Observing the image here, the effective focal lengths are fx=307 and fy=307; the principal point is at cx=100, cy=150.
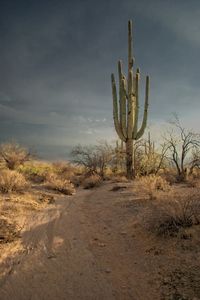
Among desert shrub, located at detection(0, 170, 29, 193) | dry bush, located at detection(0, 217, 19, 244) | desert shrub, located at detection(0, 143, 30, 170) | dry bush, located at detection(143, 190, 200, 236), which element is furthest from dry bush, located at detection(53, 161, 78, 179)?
dry bush, located at detection(143, 190, 200, 236)

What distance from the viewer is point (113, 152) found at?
24.7 m

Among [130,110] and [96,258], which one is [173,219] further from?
[130,110]

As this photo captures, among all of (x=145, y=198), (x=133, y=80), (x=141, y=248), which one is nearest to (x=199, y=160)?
(x=133, y=80)

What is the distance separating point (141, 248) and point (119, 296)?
1870 mm

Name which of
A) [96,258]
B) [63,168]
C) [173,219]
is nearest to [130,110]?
[63,168]

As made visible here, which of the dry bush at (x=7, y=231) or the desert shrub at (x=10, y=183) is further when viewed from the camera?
the desert shrub at (x=10, y=183)

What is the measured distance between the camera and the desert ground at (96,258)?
4617 mm

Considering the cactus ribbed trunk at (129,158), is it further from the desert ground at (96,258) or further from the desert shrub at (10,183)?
the desert ground at (96,258)

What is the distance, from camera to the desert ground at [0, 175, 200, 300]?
462cm

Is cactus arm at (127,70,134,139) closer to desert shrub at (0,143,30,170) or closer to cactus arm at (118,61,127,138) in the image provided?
cactus arm at (118,61,127,138)

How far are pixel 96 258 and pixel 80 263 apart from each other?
39 cm

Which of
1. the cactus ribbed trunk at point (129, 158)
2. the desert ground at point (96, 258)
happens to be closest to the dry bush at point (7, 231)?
the desert ground at point (96, 258)

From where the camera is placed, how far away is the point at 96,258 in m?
5.93

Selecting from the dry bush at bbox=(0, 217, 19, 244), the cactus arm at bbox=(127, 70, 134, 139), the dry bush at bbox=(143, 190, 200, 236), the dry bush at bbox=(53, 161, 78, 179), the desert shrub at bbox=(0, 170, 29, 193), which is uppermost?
the cactus arm at bbox=(127, 70, 134, 139)
